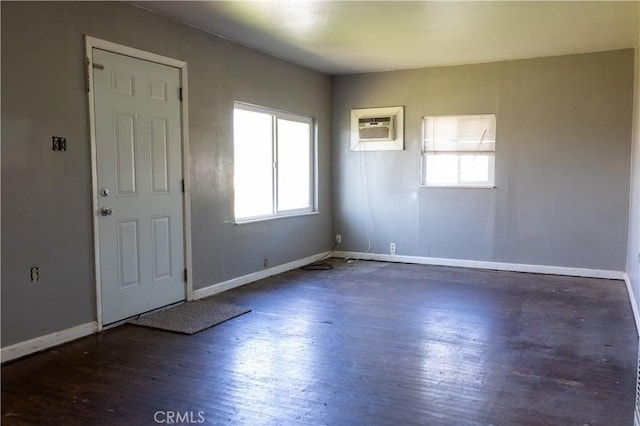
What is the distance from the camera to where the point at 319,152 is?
23.1 feet

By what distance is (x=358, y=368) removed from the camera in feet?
10.6

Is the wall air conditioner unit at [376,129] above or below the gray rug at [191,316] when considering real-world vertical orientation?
above

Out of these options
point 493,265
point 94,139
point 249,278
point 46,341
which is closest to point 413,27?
point 94,139

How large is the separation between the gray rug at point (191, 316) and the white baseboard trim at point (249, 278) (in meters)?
0.21

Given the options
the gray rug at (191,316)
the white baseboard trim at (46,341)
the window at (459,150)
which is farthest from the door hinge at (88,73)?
the window at (459,150)

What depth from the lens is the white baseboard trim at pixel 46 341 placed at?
3.28 m

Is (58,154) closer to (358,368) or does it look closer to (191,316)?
(191,316)

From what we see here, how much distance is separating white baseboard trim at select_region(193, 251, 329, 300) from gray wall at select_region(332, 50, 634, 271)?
947 mm

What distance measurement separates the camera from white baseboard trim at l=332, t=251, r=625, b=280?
5887 millimetres

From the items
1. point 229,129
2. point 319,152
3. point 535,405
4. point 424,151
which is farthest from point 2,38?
point 424,151

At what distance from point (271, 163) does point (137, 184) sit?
83.2 inches

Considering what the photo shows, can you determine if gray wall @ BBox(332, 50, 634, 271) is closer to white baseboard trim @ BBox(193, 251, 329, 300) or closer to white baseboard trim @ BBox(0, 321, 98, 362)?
white baseboard trim @ BBox(193, 251, 329, 300)

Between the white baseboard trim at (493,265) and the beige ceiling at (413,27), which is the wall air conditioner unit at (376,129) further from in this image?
the white baseboard trim at (493,265)

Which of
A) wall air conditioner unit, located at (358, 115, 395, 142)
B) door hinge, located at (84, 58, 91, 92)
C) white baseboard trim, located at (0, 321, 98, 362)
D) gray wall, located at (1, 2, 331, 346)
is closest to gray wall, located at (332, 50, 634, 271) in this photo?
wall air conditioner unit, located at (358, 115, 395, 142)
